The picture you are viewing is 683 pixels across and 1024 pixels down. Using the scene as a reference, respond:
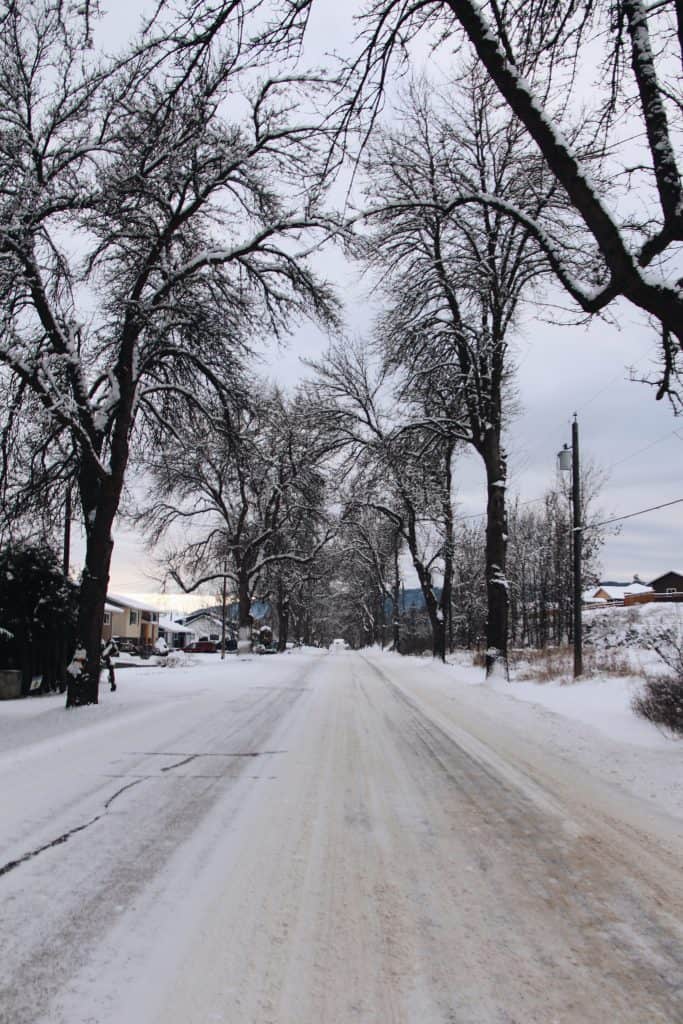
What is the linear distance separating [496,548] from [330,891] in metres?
14.5

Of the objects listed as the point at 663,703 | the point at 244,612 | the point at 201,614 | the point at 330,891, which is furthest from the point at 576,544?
the point at 201,614

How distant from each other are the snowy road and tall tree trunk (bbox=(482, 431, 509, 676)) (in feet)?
33.7

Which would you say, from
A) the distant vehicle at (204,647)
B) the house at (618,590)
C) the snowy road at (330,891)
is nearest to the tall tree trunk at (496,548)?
the snowy road at (330,891)

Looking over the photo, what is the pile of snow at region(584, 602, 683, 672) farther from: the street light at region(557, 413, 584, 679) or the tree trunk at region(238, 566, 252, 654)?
the tree trunk at region(238, 566, 252, 654)

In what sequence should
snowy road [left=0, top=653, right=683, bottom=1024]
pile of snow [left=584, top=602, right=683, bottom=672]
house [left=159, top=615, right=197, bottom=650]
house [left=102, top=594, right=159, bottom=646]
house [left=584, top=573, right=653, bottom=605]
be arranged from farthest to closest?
house [left=159, top=615, right=197, bottom=650] → house [left=102, top=594, right=159, bottom=646] → house [left=584, top=573, right=653, bottom=605] → pile of snow [left=584, top=602, right=683, bottom=672] → snowy road [left=0, top=653, right=683, bottom=1024]

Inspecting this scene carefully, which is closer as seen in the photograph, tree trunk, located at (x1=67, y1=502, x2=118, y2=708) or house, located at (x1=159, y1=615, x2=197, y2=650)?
tree trunk, located at (x1=67, y1=502, x2=118, y2=708)

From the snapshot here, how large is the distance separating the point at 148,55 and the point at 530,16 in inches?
147

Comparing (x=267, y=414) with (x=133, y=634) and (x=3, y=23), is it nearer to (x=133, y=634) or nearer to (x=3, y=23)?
(x=3, y=23)

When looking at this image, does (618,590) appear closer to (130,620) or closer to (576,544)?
(130,620)

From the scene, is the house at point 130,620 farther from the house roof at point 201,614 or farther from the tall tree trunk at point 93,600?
the tall tree trunk at point 93,600

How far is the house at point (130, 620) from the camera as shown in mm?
63344

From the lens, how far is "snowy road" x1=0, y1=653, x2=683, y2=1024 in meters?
2.38

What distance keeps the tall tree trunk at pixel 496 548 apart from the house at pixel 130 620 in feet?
154

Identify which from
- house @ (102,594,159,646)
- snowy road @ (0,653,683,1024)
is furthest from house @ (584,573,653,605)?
snowy road @ (0,653,683,1024)
